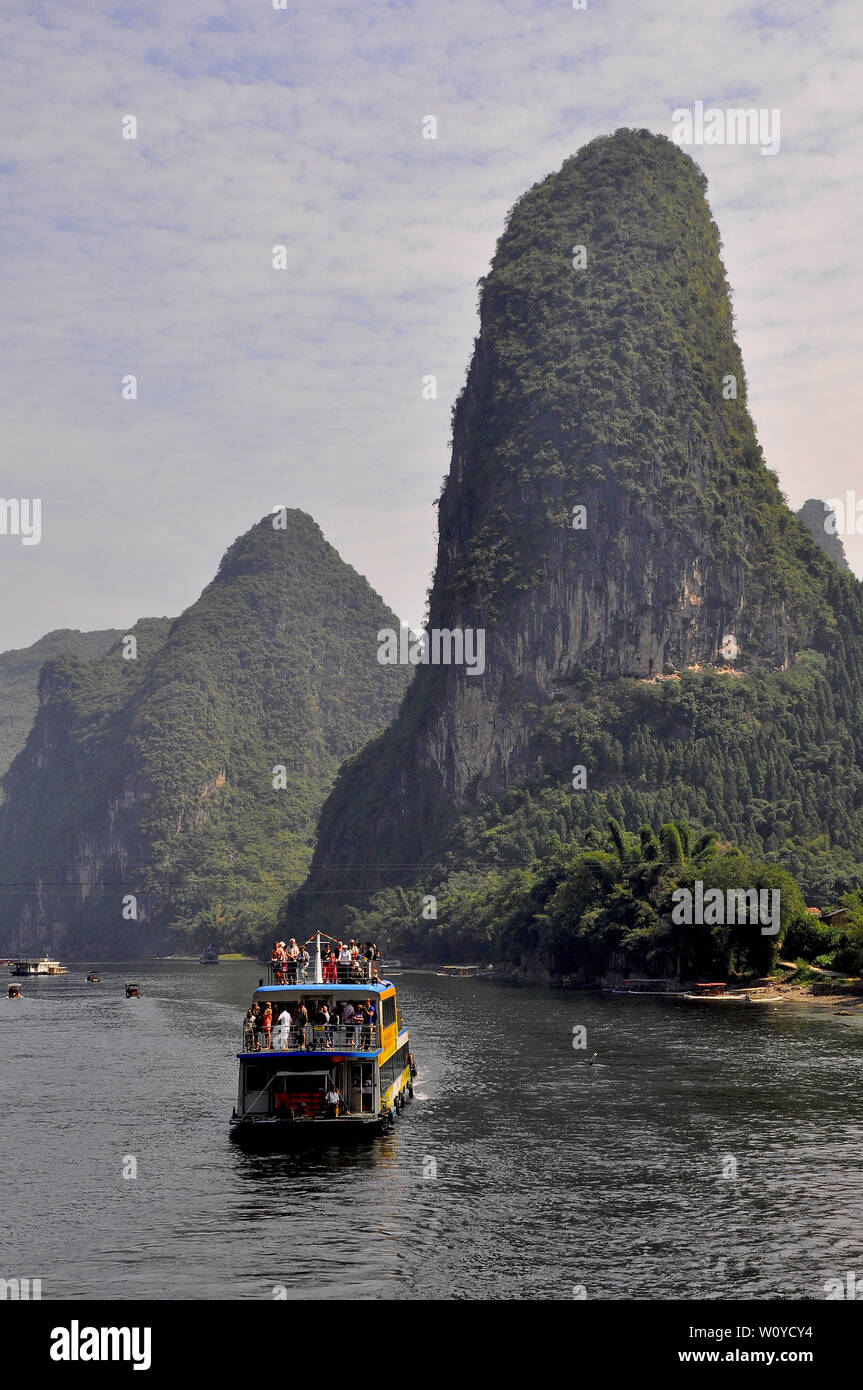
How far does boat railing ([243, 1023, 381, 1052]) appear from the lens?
172 feet

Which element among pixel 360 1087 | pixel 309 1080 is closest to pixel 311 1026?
pixel 309 1080

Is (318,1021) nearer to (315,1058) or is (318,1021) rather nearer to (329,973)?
(315,1058)

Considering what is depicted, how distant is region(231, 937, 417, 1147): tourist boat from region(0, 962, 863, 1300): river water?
102cm

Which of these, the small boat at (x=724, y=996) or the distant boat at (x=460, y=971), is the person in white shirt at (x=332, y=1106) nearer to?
the small boat at (x=724, y=996)

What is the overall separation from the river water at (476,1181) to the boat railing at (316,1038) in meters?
3.25

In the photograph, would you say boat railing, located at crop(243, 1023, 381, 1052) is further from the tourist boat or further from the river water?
the river water

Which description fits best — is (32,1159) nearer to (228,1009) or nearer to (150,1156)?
(150,1156)

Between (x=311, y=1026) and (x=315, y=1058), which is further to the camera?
(x=311, y=1026)

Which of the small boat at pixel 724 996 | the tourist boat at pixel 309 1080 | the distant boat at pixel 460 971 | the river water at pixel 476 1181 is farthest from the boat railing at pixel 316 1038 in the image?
the distant boat at pixel 460 971

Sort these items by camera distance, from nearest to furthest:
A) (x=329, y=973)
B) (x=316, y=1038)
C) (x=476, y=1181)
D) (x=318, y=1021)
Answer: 1. (x=476, y=1181)
2. (x=316, y=1038)
3. (x=318, y=1021)
4. (x=329, y=973)

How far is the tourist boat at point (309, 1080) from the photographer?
51406 millimetres

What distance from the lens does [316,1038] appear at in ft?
174

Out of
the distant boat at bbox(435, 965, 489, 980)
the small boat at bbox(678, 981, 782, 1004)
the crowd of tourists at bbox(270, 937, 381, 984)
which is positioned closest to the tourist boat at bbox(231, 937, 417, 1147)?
the crowd of tourists at bbox(270, 937, 381, 984)

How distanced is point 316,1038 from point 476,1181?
8659 millimetres
